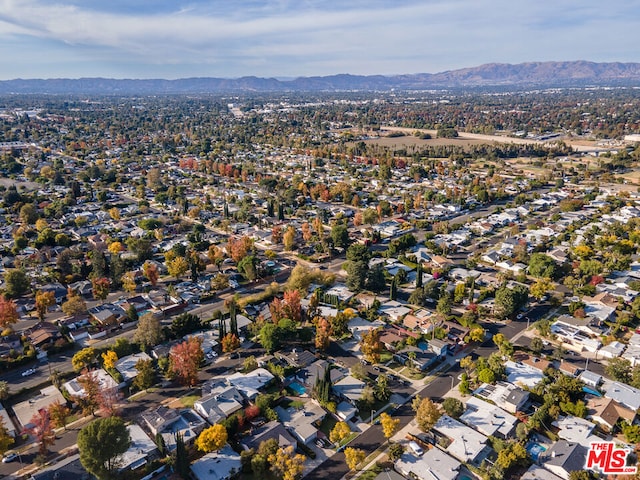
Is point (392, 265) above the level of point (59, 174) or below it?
below

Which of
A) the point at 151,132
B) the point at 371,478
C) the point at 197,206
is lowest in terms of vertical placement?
the point at 371,478

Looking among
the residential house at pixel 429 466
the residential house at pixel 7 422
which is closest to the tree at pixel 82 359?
the residential house at pixel 7 422

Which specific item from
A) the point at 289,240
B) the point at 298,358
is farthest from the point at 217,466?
the point at 289,240

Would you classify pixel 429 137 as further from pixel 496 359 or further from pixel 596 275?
pixel 496 359

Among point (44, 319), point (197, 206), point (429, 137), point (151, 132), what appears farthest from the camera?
point (151, 132)

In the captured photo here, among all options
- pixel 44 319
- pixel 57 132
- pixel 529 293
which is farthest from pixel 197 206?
pixel 57 132

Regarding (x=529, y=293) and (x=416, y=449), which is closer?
(x=416, y=449)

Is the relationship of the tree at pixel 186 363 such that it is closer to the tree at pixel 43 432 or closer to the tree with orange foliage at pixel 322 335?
the tree at pixel 43 432

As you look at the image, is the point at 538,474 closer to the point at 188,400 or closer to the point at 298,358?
the point at 298,358
